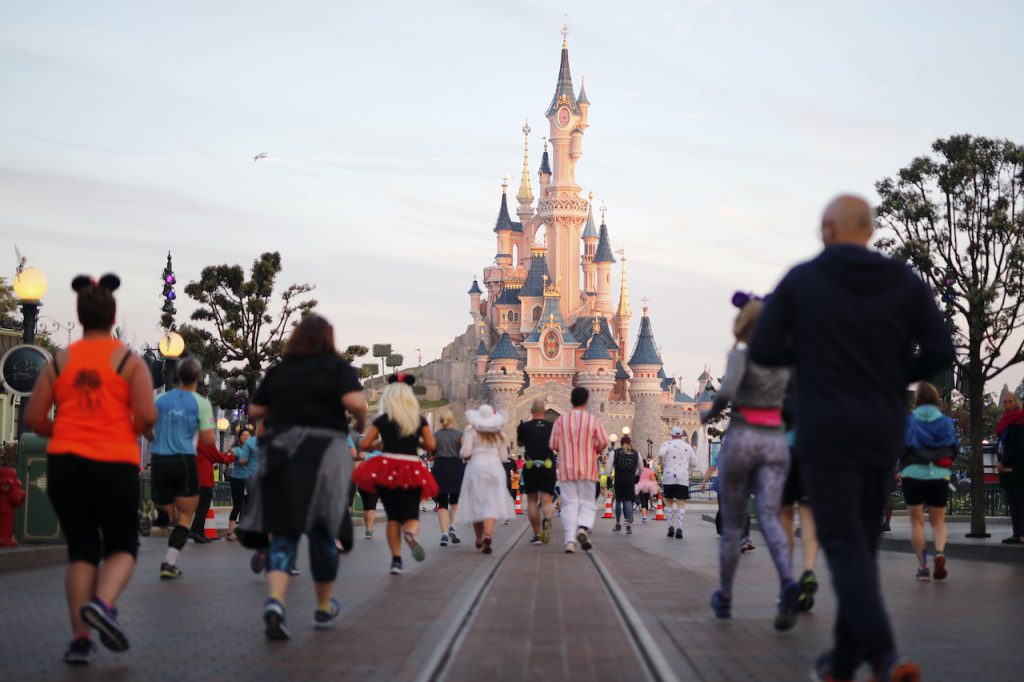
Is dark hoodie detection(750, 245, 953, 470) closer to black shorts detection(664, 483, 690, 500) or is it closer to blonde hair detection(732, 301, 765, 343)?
blonde hair detection(732, 301, 765, 343)

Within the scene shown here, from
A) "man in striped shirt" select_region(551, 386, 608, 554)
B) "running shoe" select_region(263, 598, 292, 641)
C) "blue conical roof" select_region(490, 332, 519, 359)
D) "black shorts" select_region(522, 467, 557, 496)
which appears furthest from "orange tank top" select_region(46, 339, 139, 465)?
"blue conical roof" select_region(490, 332, 519, 359)

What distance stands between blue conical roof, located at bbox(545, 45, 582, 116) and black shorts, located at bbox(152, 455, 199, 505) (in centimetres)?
13596

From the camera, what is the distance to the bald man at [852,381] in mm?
5305

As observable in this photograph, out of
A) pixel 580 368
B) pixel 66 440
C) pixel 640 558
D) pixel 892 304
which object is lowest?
pixel 640 558

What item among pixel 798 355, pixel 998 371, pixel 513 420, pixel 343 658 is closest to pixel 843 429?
pixel 798 355

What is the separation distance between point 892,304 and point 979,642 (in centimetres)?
314

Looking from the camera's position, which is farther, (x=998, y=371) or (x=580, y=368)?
(x=580, y=368)

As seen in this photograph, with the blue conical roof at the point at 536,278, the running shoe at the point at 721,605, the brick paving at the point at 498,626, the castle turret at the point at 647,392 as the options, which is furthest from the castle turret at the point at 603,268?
the running shoe at the point at 721,605

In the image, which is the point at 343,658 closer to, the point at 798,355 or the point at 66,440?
the point at 66,440

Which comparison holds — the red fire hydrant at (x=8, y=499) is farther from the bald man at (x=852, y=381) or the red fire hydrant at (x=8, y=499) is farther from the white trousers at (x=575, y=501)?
the bald man at (x=852, y=381)

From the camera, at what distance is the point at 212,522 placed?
23.8m

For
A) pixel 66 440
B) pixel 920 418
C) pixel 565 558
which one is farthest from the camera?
pixel 565 558

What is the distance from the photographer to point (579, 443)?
1634 cm

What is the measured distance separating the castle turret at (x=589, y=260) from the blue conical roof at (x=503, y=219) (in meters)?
8.11
